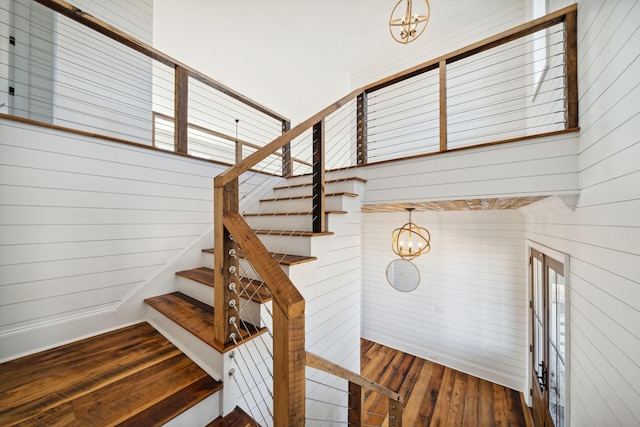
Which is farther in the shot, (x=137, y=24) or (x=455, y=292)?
(x=455, y=292)

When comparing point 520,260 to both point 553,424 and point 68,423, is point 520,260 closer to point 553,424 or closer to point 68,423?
point 553,424

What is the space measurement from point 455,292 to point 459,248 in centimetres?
74

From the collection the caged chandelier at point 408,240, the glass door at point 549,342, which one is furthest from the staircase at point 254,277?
the caged chandelier at point 408,240

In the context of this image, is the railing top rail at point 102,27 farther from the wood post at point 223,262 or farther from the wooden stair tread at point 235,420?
the wooden stair tread at point 235,420

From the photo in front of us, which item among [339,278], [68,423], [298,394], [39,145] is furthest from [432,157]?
[39,145]

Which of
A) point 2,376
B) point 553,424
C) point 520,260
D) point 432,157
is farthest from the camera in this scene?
point 520,260

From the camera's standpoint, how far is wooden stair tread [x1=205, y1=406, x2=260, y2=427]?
125 centimetres

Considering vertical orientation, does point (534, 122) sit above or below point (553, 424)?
above

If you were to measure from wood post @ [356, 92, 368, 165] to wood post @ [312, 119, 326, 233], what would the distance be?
66cm

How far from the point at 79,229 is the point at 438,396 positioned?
15.2ft

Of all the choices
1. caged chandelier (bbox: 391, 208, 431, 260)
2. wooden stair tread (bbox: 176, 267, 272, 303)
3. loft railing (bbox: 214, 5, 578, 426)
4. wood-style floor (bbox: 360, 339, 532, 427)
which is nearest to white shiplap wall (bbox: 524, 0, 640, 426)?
loft railing (bbox: 214, 5, 578, 426)

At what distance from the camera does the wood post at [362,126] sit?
2.43 meters

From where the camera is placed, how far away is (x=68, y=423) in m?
1.06

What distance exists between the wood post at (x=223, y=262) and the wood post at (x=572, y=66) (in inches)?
84.4
